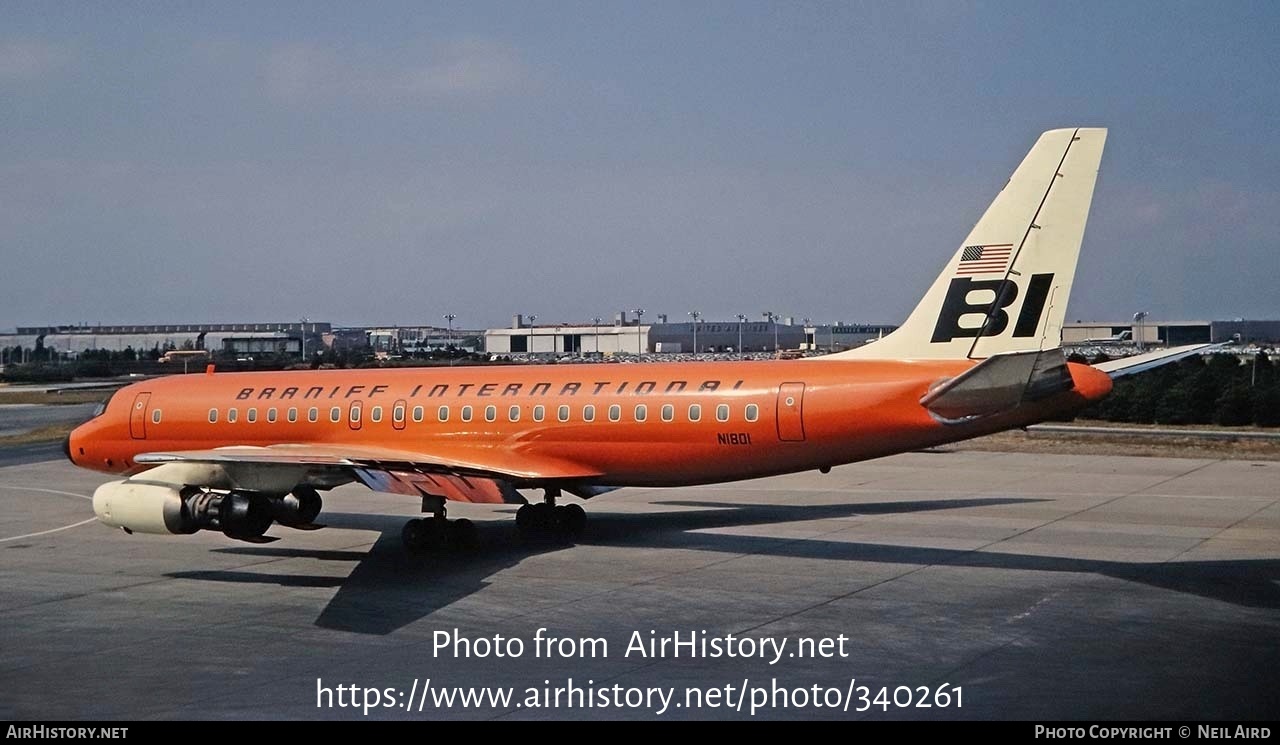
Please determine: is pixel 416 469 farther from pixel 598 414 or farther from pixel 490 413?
pixel 598 414

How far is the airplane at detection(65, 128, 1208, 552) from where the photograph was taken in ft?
74.3

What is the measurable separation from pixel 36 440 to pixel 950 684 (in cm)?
5463

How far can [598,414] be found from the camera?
26.8 metres

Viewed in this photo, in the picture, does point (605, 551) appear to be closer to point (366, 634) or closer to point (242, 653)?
point (366, 634)

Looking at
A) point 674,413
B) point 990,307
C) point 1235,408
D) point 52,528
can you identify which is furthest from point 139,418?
point 1235,408

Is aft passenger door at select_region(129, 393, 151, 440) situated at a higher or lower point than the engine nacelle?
higher

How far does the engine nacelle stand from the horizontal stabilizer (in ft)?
41.9

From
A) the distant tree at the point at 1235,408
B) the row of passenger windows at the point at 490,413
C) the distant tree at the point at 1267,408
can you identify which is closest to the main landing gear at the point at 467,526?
the row of passenger windows at the point at 490,413

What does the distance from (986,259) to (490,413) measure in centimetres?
1116

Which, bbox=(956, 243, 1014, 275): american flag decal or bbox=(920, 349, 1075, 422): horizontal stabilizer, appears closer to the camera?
bbox=(920, 349, 1075, 422): horizontal stabilizer

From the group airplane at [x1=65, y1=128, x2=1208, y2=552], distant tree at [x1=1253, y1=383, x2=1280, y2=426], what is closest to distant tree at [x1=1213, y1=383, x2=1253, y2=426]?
distant tree at [x1=1253, y1=383, x2=1280, y2=426]

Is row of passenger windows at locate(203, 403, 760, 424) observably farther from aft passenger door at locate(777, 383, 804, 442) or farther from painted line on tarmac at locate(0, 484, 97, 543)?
painted line on tarmac at locate(0, 484, 97, 543)

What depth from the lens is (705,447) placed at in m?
25.6

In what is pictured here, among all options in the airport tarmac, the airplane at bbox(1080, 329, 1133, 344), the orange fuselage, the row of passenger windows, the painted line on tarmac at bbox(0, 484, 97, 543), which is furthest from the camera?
the airplane at bbox(1080, 329, 1133, 344)
